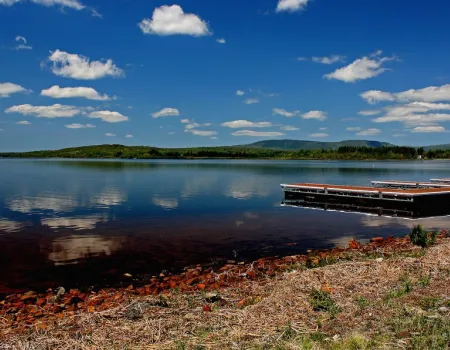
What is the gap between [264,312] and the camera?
8203 millimetres

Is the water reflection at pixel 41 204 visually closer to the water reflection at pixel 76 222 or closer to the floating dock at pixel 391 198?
the water reflection at pixel 76 222

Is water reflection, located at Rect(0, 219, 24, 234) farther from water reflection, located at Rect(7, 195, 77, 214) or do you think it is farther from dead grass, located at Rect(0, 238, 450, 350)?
dead grass, located at Rect(0, 238, 450, 350)

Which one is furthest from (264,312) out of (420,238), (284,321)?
(420,238)

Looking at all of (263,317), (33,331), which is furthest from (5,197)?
(263,317)

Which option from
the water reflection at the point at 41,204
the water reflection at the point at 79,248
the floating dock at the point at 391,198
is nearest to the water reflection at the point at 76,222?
the water reflection at the point at 79,248

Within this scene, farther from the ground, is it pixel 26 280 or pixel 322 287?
pixel 322 287

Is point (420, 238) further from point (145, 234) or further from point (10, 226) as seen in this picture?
point (10, 226)

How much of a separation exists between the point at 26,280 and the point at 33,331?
6.66 metres

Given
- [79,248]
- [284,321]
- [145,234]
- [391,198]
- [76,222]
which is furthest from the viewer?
[391,198]

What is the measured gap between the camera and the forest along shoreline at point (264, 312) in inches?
269

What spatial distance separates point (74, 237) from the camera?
20984mm

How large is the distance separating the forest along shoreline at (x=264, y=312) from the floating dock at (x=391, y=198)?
1897 cm

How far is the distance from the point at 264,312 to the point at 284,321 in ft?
2.10

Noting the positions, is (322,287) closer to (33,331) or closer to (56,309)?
(33,331)
